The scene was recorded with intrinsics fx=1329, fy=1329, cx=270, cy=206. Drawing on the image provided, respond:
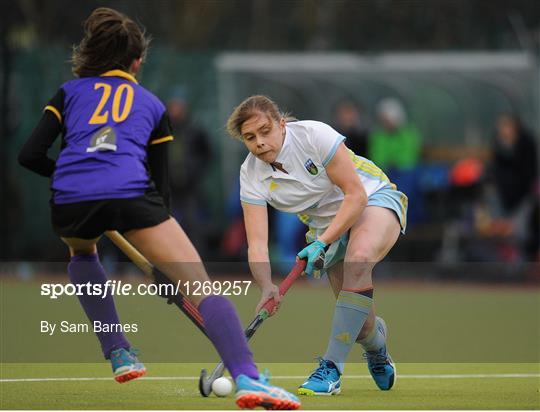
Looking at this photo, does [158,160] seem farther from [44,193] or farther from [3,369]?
[44,193]

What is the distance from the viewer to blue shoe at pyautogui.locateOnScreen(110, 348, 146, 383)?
6199mm

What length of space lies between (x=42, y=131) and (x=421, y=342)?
4.32 meters

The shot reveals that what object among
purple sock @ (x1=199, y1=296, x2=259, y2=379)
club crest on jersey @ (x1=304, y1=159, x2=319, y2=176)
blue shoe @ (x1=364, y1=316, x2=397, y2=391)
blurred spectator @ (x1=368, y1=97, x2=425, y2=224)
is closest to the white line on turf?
blue shoe @ (x1=364, y1=316, x2=397, y2=391)

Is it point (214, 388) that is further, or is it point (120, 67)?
point (214, 388)

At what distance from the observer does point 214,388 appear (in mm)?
6285

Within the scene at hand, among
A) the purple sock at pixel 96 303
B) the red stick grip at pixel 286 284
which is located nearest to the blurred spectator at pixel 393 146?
the red stick grip at pixel 286 284

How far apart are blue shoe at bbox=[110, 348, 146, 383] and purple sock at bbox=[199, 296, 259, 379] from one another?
785 millimetres

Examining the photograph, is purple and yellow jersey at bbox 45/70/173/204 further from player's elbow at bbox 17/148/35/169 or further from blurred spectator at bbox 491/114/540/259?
blurred spectator at bbox 491/114/540/259

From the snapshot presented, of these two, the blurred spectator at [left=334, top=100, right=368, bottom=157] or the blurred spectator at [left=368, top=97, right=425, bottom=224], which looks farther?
the blurred spectator at [left=368, top=97, right=425, bottom=224]

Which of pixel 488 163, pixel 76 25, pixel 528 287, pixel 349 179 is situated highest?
pixel 349 179

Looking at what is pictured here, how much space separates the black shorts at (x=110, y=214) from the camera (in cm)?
551

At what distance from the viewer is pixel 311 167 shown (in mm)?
6590

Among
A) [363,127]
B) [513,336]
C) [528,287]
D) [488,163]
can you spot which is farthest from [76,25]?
[513,336]

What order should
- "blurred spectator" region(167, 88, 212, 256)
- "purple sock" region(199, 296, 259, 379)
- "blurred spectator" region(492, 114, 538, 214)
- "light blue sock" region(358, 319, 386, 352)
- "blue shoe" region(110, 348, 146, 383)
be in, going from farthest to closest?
"blurred spectator" region(492, 114, 538, 214) < "blurred spectator" region(167, 88, 212, 256) < "light blue sock" region(358, 319, 386, 352) < "blue shoe" region(110, 348, 146, 383) < "purple sock" region(199, 296, 259, 379)
